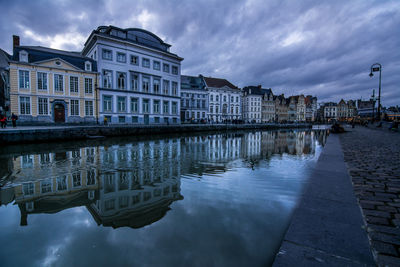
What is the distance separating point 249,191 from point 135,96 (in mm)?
29548

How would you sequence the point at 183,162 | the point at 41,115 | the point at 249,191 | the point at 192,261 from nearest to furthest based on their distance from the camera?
the point at 192,261 → the point at 249,191 → the point at 183,162 → the point at 41,115

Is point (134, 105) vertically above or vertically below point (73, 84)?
below

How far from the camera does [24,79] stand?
73.4ft

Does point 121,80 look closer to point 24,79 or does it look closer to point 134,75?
point 134,75

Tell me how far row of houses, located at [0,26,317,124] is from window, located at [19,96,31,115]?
0.20 ft

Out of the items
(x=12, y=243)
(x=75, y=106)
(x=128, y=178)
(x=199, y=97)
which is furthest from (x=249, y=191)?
(x=199, y=97)

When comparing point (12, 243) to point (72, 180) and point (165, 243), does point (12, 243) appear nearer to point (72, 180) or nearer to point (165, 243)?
point (165, 243)

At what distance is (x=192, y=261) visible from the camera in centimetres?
231

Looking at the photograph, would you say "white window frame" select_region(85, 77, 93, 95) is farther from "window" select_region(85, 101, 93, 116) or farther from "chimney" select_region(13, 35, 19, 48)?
"chimney" select_region(13, 35, 19, 48)

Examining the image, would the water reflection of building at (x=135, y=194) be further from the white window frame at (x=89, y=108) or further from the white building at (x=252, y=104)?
the white building at (x=252, y=104)

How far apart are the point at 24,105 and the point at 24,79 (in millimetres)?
2991

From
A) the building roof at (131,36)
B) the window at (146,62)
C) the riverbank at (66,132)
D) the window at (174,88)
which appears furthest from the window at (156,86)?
the riverbank at (66,132)

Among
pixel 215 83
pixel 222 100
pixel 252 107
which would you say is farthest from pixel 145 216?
pixel 252 107

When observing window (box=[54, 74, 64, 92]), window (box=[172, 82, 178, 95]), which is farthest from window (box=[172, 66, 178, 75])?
window (box=[54, 74, 64, 92])
